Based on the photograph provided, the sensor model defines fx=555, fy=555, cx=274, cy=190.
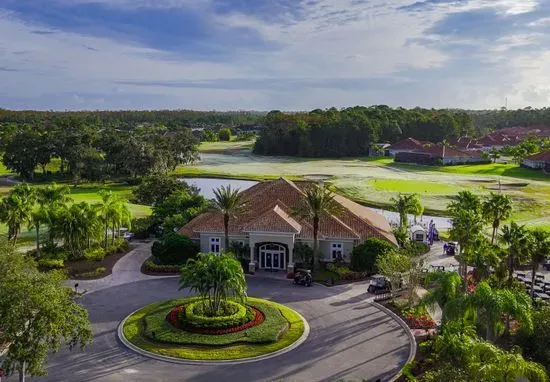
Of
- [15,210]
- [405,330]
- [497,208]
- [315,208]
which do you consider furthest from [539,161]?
[15,210]

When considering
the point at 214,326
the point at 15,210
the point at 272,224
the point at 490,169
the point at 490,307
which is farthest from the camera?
the point at 490,169

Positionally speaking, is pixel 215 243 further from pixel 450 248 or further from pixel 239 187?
pixel 239 187

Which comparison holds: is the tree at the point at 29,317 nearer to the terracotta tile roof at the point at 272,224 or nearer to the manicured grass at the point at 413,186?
the terracotta tile roof at the point at 272,224

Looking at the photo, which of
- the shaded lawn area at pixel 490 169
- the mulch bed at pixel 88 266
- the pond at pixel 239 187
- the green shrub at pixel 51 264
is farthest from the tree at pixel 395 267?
the shaded lawn area at pixel 490 169

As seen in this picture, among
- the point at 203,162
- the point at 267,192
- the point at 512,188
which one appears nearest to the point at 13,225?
the point at 267,192

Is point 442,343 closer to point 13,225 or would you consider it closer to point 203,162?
point 13,225

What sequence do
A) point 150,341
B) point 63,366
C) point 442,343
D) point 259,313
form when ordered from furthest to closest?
point 259,313
point 150,341
point 63,366
point 442,343

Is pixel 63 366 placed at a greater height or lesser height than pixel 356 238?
lesser
